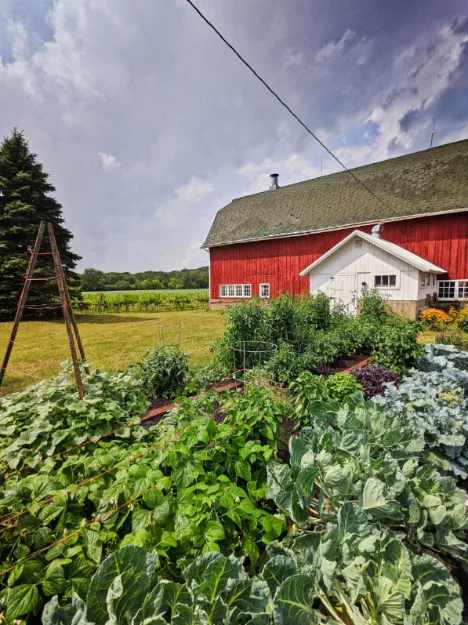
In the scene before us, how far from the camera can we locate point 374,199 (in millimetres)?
15016

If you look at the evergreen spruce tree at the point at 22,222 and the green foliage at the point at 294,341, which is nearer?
the green foliage at the point at 294,341

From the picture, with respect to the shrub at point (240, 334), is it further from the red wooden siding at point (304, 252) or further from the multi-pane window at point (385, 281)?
the multi-pane window at point (385, 281)

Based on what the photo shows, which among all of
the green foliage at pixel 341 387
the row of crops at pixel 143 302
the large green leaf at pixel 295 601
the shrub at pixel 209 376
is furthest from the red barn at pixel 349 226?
the large green leaf at pixel 295 601

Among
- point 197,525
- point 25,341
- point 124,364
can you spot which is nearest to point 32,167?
point 25,341

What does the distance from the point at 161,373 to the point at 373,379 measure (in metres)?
3.10

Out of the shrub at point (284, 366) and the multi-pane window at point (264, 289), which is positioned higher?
the multi-pane window at point (264, 289)

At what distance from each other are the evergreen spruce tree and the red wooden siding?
9.27 meters

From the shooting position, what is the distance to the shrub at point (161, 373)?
4160mm

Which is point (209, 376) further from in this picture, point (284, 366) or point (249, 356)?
point (284, 366)

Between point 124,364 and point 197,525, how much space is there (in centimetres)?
593

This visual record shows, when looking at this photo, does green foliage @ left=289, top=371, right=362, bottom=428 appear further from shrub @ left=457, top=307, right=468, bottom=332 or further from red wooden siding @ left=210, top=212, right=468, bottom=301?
shrub @ left=457, top=307, right=468, bottom=332

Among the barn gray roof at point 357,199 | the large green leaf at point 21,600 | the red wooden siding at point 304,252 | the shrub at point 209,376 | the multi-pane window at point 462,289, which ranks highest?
the barn gray roof at point 357,199

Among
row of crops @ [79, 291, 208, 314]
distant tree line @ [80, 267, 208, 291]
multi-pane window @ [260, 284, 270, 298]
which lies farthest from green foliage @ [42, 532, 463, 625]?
distant tree line @ [80, 267, 208, 291]

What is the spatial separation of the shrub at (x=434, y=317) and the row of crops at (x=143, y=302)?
54.1ft
